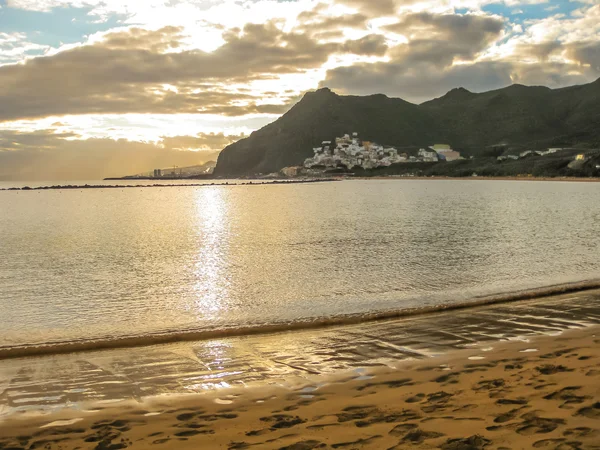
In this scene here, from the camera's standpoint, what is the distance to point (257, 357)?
10438 mm

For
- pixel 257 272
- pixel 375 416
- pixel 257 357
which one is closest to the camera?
pixel 375 416

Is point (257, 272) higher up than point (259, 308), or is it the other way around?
point (257, 272)

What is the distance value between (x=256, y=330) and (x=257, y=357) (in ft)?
8.26

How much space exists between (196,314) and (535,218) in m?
41.4

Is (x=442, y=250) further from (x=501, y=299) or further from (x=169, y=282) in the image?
(x=169, y=282)

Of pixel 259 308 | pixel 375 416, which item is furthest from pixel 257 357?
pixel 259 308

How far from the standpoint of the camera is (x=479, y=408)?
6.99 meters

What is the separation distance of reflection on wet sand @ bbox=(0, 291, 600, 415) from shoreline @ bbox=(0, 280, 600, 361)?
0.38 m

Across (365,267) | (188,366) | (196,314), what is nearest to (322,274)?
(365,267)

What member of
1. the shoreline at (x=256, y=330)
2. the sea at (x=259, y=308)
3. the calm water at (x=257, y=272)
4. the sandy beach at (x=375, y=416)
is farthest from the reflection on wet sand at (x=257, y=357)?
the calm water at (x=257, y=272)

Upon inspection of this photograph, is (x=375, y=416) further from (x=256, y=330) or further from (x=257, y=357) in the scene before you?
(x=256, y=330)

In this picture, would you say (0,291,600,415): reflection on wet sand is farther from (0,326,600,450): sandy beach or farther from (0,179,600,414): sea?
(0,326,600,450): sandy beach

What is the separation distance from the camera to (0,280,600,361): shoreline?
37.6 ft

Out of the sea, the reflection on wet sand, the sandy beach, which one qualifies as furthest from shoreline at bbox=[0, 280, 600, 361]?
the sandy beach
